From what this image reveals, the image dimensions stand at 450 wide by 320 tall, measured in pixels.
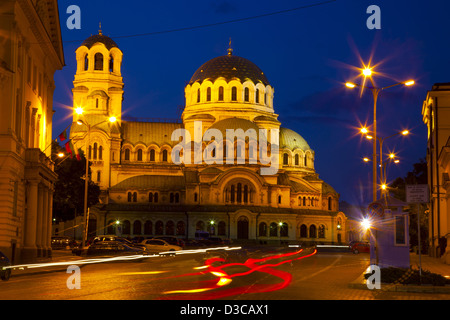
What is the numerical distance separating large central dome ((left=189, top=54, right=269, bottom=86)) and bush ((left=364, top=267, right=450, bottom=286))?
81816mm

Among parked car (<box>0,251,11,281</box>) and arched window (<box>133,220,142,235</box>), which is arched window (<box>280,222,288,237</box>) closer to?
arched window (<box>133,220,142,235</box>)

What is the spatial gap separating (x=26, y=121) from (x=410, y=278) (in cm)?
2316

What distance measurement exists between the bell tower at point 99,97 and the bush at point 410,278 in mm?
75432

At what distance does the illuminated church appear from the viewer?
92062 mm

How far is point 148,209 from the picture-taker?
9256 cm

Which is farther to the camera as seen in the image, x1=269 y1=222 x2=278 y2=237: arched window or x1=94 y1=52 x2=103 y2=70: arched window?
x1=94 y1=52 x2=103 y2=70: arched window

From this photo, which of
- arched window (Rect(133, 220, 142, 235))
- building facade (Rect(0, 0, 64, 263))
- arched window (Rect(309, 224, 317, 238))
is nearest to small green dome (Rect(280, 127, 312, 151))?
A: arched window (Rect(309, 224, 317, 238))

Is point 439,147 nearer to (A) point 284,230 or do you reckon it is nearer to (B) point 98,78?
(A) point 284,230

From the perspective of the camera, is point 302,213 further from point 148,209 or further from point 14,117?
point 14,117

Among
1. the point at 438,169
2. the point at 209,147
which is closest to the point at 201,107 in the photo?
the point at 209,147

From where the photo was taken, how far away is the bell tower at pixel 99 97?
3794 inches

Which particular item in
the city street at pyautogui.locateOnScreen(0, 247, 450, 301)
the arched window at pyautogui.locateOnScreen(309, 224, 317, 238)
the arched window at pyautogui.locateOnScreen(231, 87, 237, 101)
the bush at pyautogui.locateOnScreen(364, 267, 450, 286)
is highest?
the arched window at pyautogui.locateOnScreen(231, 87, 237, 101)

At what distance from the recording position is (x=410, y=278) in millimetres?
22578

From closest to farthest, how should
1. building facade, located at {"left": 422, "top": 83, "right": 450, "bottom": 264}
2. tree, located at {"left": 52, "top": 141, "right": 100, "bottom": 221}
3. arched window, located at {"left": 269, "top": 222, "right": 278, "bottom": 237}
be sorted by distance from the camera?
building facade, located at {"left": 422, "top": 83, "right": 450, "bottom": 264} → tree, located at {"left": 52, "top": 141, "right": 100, "bottom": 221} → arched window, located at {"left": 269, "top": 222, "right": 278, "bottom": 237}
